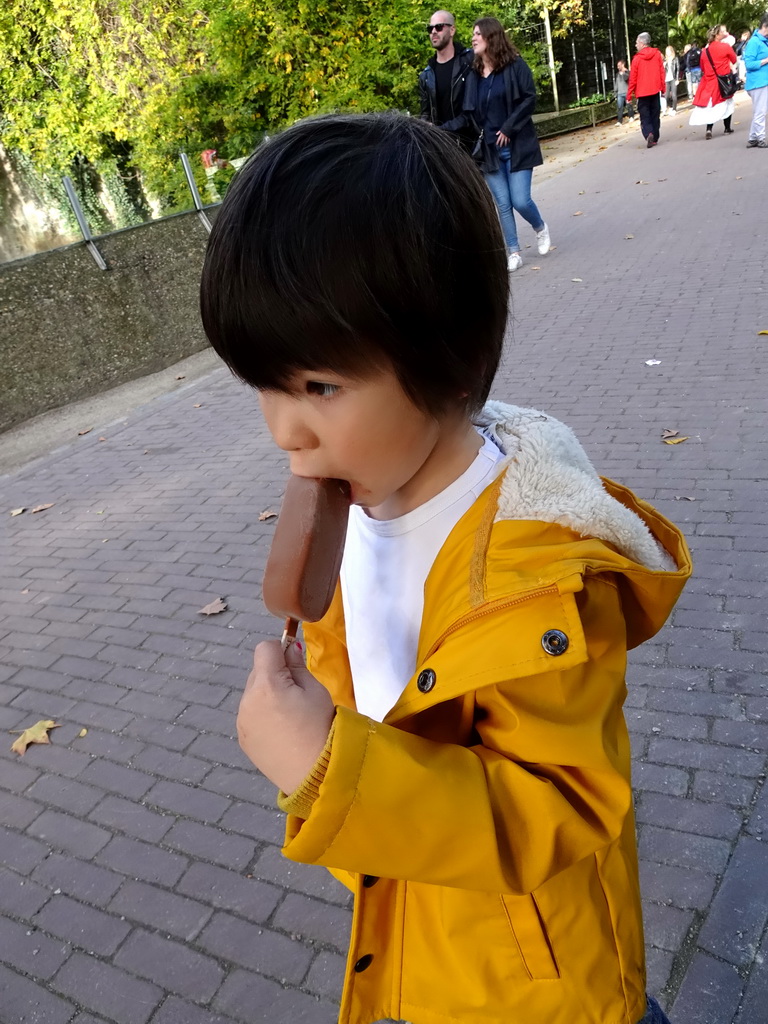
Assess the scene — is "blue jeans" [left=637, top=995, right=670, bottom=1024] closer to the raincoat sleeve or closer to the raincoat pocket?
the raincoat pocket

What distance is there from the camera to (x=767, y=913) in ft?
7.41

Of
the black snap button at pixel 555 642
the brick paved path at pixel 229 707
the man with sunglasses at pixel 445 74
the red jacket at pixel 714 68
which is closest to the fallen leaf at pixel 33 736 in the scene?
the brick paved path at pixel 229 707

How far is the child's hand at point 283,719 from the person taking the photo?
1.11 meters

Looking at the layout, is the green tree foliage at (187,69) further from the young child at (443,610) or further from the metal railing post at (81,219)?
the young child at (443,610)

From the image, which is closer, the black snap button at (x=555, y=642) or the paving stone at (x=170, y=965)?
the black snap button at (x=555, y=642)

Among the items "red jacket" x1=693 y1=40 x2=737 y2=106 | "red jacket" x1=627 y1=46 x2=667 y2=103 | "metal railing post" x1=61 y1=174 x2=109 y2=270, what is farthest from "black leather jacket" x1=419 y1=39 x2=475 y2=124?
"red jacket" x1=693 y1=40 x2=737 y2=106

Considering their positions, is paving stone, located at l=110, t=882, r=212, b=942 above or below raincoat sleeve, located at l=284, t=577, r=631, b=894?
below

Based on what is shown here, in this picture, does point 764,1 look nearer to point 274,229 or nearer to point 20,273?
point 20,273

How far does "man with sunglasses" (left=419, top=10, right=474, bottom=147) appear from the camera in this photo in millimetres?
9078

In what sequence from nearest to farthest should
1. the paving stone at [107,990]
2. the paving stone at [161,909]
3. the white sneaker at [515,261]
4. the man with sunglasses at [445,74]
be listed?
the paving stone at [107,990] < the paving stone at [161,909] < the man with sunglasses at [445,74] < the white sneaker at [515,261]

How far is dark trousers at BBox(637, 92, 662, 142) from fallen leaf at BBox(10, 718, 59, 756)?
16.8 meters

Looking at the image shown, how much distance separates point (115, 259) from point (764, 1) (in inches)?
1154

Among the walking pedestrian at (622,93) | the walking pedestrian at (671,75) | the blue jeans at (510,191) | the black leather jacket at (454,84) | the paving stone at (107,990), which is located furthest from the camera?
the walking pedestrian at (622,93)

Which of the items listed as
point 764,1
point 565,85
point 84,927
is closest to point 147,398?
point 84,927
